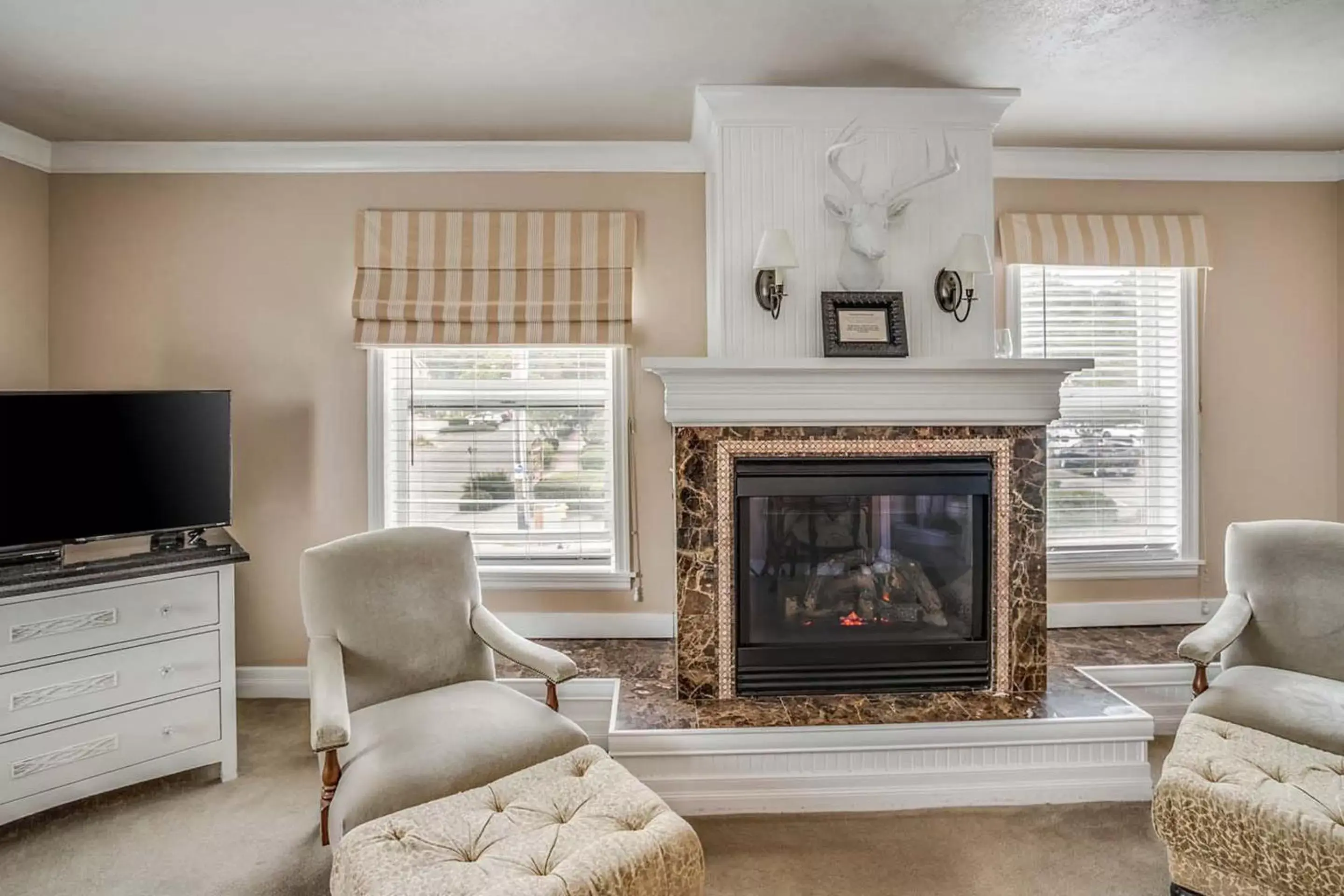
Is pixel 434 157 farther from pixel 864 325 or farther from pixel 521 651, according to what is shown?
pixel 521 651

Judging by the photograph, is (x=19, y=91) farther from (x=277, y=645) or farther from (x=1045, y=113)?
(x=1045, y=113)

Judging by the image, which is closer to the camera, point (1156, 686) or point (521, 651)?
point (521, 651)

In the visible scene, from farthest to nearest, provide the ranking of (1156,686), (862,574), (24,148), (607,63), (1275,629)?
(24,148) < (1156,686) < (862,574) < (607,63) < (1275,629)

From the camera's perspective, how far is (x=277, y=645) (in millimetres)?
3416

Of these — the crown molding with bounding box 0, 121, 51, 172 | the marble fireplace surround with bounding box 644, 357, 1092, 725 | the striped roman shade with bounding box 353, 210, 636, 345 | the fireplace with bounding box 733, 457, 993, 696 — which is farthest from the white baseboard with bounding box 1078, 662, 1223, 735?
the crown molding with bounding box 0, 121, 51, 172

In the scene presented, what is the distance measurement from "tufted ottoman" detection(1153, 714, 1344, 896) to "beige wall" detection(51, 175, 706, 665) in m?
2.19

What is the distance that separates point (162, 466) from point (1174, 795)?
3.37 m

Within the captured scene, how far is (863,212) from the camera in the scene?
8.88 ft

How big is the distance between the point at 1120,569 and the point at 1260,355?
1.24 m

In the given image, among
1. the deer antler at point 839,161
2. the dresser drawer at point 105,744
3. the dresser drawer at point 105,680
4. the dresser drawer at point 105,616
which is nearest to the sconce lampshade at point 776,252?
the deer antler at point 839,161

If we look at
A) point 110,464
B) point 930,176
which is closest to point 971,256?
point 930,176

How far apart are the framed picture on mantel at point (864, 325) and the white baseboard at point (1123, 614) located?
1.74 m

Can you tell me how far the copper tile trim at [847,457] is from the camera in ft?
9.02

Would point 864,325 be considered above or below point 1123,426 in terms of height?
above
